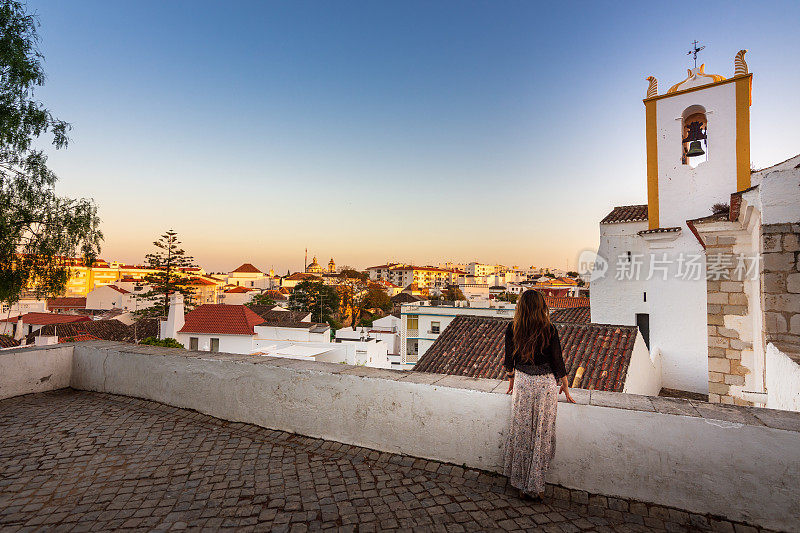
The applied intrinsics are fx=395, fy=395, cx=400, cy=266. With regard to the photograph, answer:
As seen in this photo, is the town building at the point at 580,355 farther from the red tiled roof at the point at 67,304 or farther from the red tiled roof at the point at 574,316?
the red tiled roof at the point at 67,304

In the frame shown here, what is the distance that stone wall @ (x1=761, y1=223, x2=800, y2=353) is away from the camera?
149 inches

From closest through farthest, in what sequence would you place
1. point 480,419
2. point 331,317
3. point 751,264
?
point 480,419 < point 751,264 < point 331,317

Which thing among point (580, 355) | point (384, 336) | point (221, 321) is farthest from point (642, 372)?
point (384, 336)

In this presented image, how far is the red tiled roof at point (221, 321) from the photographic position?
71.8 feet

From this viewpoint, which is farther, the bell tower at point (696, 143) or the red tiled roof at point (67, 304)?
the red tiled roof at point (67, 304)

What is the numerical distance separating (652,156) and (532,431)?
12.1 meters

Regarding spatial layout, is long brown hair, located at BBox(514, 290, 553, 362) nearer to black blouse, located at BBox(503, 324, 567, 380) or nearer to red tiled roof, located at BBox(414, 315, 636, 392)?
black blouse, located at BBox(503, 324, 567, 380)

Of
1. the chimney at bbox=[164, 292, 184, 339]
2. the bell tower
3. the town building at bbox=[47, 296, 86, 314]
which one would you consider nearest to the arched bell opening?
the bell tower

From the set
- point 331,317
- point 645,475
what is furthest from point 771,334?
point 331,317

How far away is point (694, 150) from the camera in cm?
1065

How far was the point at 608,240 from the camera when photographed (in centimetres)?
1277

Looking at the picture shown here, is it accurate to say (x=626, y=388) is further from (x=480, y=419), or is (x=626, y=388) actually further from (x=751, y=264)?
(x=480, y=419)

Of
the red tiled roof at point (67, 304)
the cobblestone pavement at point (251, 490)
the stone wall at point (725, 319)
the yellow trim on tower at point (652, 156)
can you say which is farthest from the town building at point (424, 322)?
the red tiled roof at point (67, 304)

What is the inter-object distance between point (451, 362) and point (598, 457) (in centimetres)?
861
